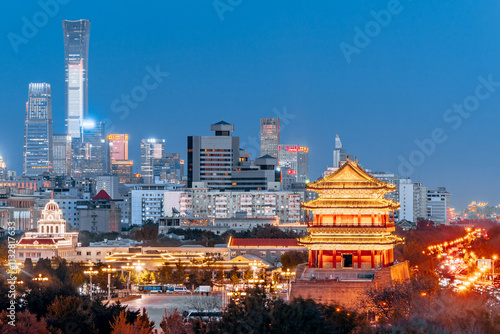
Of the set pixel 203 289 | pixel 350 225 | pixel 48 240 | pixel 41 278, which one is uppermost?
pixel 350 225

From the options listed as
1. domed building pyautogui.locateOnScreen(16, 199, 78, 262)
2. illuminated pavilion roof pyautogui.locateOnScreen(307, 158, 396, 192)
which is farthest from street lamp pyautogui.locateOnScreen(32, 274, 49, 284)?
illuminated pavilion roof pyautogui.locateOnScreen(307, 158, 396, 192)

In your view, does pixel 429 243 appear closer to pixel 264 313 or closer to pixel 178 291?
pixel 178 291

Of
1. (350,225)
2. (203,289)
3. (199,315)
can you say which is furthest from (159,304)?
(350,225)

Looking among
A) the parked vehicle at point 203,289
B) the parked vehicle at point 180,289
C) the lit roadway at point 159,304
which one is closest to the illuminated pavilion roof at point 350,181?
the lit roadway at point 159,304

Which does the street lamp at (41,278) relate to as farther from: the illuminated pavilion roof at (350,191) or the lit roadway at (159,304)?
the illuminated pavilion roof at (350,191)

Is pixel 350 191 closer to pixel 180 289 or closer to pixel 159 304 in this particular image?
pixel 159 304

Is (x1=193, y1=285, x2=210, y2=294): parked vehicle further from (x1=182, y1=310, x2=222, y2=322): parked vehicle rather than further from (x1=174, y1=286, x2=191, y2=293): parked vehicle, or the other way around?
(x1=182, y1=310, x2=222, y2=322): parked vehicle
